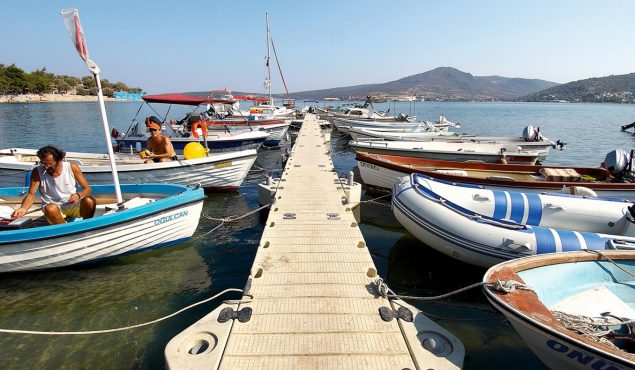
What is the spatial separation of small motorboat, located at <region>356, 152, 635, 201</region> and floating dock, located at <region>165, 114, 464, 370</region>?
506 cm

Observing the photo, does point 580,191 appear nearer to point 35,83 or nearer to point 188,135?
point 188,135

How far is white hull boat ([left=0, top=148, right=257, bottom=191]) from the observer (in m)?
9.37

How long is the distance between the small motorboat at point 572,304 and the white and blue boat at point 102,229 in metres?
5.56

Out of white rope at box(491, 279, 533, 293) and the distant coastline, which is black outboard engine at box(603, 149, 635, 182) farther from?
the distant coastline

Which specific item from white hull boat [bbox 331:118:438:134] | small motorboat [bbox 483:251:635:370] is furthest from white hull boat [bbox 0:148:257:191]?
white hull boat [bbox 331:118:438:134]

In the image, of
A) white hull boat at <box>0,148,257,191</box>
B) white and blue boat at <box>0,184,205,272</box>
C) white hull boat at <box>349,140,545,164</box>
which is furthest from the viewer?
white hull boat at <box>349,140,545,164</box>

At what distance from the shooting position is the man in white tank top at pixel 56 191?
537 cm

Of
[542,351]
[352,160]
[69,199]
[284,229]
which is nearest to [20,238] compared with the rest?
[69,199]

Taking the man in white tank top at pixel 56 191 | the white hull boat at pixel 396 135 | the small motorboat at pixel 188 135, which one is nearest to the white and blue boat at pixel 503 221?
the man in white tank top at pixel 56 191

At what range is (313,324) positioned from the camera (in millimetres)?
3453

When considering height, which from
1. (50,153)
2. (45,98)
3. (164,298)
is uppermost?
(45,98)

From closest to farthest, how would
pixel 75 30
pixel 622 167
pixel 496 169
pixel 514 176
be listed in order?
pixel 75 30 < pixel 622 167 < pixel 514 176 < pixel 496 169

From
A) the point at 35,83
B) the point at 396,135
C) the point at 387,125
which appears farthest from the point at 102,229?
the point at 35,83

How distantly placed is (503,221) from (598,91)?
214678 millimetres
